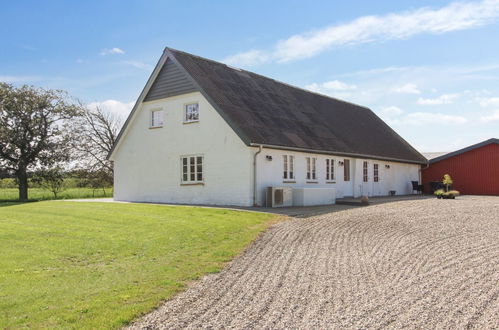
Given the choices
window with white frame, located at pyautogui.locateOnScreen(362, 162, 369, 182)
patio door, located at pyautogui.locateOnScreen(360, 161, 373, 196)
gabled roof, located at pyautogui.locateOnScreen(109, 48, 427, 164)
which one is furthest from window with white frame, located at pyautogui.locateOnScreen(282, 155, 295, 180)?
window with white frame, located at pyautogui.locateOnScreen(362, 162, 369, 182)

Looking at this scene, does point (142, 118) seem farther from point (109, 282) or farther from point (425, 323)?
point (425, 323)

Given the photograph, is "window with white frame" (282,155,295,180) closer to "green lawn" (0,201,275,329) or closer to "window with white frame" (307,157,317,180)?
"window with white frame" (307,157,317,180)

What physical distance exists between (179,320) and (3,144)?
27.7 m

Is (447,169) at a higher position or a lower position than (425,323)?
higher

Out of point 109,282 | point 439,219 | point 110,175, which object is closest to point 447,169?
point 439,219

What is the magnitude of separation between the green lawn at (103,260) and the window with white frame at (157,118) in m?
8.44

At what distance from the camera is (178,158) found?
21.4m

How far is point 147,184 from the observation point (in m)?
22.7

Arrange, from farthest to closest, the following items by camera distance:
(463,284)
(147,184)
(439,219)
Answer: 1. (147,184)
2. (439,219)
3. (463,284)

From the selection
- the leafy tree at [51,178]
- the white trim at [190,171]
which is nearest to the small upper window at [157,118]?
the white trim at [190,171]

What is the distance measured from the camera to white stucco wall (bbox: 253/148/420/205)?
19328 millimetres

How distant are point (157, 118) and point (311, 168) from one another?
8045 millimetres

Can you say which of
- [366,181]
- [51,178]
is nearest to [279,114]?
[366,181]

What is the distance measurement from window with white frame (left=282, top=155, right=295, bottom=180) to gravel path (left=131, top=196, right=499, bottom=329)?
9472mm
